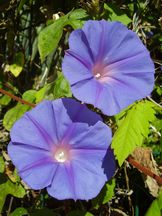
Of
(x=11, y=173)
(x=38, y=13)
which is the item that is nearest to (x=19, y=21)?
(x=38, y=13)

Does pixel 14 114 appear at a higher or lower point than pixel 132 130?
lower

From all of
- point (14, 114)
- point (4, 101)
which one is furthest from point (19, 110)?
point (4, 101)

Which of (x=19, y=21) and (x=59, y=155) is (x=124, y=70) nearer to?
(x=59, y=155)

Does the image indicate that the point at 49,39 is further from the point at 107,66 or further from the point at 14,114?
the point at 14,114

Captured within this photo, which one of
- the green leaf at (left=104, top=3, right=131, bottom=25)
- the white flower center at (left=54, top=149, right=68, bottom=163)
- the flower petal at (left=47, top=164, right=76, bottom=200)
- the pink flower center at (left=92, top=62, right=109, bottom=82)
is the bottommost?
the flower petal at (left=47, top=164, right=76, bottom=200)

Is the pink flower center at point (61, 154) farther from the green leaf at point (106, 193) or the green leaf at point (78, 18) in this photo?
the green leaf at point (78, 18)

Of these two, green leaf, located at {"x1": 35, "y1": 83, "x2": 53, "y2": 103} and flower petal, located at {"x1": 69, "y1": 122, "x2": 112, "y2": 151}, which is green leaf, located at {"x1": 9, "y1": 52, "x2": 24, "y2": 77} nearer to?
green leaf, located at {"x1": 35, "y1": 83, "x2": 53, "y2": 103}

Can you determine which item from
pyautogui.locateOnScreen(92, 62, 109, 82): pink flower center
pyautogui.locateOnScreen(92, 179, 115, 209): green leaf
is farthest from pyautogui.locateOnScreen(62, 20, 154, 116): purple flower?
pyautogui.locateOnScreen(92, 179, 115, 209): green leaf
